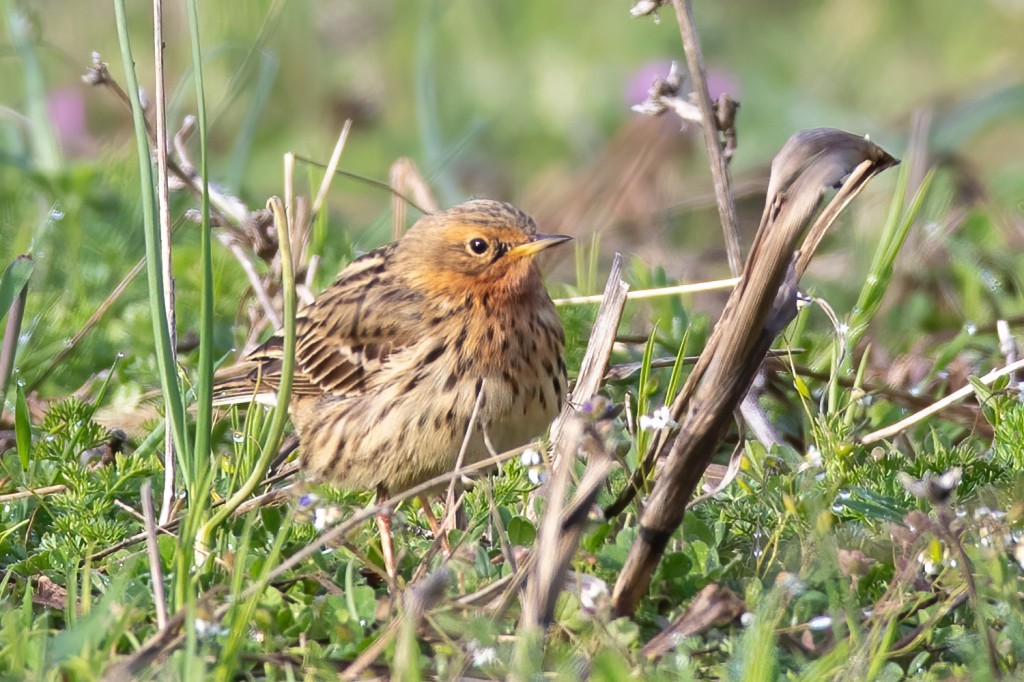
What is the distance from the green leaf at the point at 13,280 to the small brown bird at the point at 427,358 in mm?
854

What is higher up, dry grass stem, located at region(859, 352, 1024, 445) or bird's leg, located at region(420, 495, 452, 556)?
dry grass stem, located at region(859, 352, 1024, 445)

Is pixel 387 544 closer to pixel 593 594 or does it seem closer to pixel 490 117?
pixel 593 594

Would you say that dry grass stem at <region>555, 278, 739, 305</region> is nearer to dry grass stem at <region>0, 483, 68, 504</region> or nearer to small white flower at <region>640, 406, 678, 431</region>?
small white flower at <region>640, 406, 678, 431</region>

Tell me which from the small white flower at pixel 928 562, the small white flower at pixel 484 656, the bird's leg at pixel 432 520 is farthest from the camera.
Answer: the bird's leg at pixel 432 520

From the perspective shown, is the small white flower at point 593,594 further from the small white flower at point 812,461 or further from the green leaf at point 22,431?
the green leaf at point 22,431

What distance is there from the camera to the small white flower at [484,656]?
9.08 ft

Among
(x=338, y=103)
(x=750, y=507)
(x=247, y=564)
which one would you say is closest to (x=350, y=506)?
(x=247, y=564)

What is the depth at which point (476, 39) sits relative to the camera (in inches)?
444

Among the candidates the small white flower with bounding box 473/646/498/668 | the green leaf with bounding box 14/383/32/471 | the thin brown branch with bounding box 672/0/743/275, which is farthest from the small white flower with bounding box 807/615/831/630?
the green leaf with bounding box 14/383/32/471

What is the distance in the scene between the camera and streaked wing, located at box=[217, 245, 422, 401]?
14.9ft

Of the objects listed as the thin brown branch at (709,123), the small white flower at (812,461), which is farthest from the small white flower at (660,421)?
the thin brown branch at (709,123)

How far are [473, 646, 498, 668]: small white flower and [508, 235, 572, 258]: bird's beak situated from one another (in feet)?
5.73

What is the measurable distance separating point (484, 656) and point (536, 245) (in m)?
1.82

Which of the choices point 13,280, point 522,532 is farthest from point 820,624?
point 13,280
